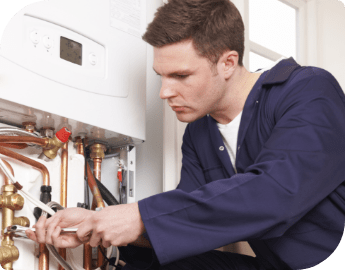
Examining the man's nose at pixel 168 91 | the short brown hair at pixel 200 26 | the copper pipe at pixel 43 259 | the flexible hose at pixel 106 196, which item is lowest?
the copper pipe at pixel 43 259

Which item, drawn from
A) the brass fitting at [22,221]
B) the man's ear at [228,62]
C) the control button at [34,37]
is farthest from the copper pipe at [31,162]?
the man's ear at [228,62]

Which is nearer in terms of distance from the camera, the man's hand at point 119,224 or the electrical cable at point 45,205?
the man's hand at point 119,224

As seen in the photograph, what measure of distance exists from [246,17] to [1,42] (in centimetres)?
99

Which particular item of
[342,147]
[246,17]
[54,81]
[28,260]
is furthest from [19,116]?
[246,17]

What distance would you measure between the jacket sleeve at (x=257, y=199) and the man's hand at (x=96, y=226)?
0.12ft

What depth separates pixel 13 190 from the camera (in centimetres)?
99

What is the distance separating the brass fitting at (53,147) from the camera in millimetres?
1100

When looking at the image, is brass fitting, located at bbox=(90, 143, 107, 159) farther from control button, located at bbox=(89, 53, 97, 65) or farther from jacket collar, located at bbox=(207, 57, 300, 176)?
jacket collar, located at bbox=(207, 57, 300, 176)

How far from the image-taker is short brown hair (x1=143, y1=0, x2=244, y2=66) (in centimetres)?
110

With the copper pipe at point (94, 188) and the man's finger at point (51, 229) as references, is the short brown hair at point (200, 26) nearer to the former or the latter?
→ the copper pipe at point (94, 188)

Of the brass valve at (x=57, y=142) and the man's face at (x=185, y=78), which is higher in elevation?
the man's face at (x=185, y=78)

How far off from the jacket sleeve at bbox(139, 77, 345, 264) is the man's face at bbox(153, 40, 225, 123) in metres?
0.29

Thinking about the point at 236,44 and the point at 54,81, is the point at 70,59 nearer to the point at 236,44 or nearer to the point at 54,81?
the point at 54,81

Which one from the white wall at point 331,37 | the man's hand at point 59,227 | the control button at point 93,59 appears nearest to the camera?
the man's hand at point 59,227
